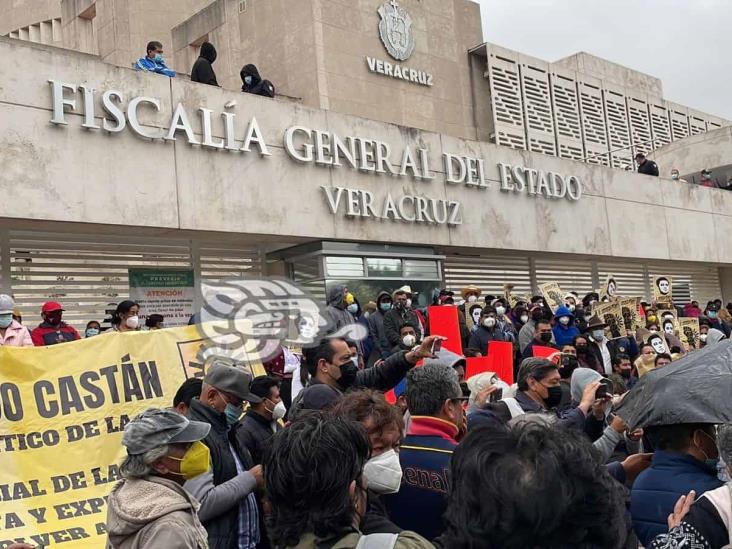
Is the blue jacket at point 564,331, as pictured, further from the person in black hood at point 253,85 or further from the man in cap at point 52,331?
the man in cap at point 52,331

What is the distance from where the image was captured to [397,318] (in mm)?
10320

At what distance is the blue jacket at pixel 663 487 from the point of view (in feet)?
9.05

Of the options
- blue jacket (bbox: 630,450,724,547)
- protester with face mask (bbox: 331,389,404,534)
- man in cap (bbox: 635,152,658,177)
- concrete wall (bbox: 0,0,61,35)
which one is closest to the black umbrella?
blue jacket (bbox: 630,450,724,547)

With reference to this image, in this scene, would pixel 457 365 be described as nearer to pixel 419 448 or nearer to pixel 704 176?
pixel 419 448

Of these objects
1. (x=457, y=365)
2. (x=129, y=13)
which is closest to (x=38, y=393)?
(x=457, y=365)

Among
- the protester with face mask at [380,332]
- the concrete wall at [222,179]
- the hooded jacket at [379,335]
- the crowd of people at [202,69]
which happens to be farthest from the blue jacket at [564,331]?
the crowd of people at [202,69]

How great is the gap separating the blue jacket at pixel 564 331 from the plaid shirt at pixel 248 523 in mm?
8028

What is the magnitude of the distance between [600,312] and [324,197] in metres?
4.83

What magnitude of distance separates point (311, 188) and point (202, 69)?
245 cm

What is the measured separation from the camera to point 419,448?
331cm

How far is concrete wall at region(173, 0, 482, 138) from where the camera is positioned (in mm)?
16148

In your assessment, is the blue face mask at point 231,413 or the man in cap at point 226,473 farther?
the blue face mask at point 231,413

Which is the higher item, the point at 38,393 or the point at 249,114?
the point at 249,114

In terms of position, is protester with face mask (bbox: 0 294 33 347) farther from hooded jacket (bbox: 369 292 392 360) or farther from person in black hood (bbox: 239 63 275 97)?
person in black hood (bbox: 239 63 275 97)
